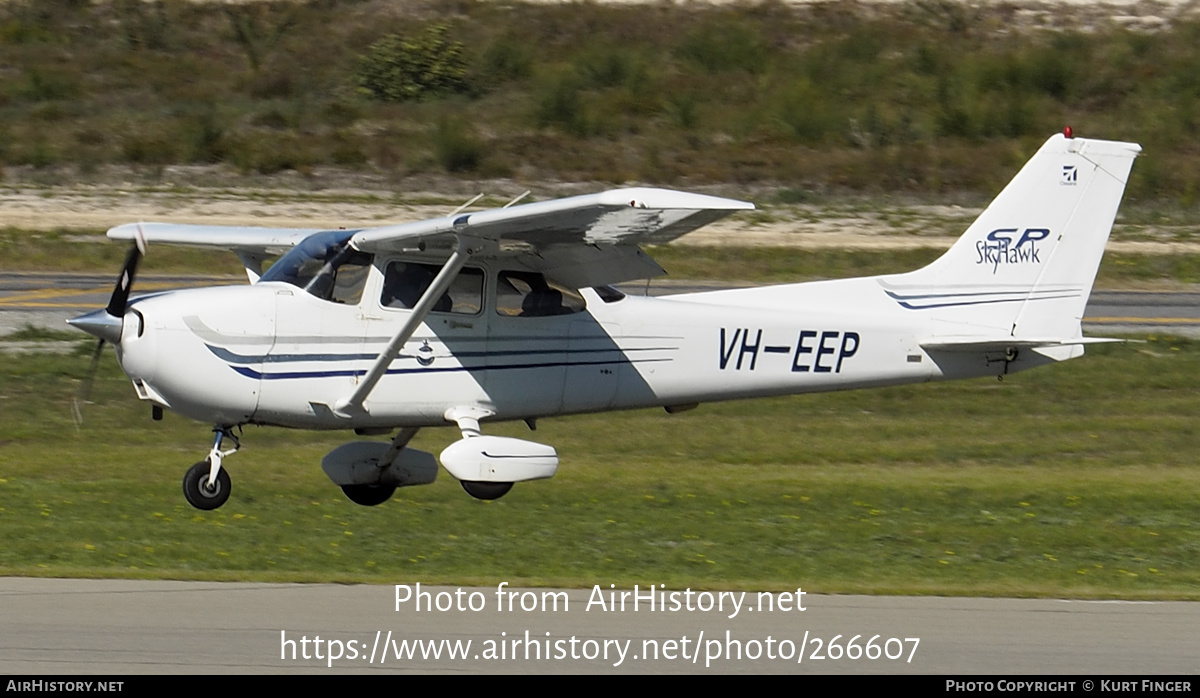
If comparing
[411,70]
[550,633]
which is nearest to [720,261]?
[411,70]

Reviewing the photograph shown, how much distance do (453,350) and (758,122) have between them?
29059mm

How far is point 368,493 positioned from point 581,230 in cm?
355

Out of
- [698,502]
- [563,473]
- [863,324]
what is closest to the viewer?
[863,324]

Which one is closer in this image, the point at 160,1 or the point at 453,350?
the point at 453,350

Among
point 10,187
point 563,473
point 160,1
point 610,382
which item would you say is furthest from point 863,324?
point 160,1

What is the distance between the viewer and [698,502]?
1473cm

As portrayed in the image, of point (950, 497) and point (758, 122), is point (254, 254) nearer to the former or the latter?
point (950, 497)

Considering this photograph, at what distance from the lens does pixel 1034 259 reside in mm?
13211

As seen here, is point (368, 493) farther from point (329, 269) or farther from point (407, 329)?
point (329, 269)

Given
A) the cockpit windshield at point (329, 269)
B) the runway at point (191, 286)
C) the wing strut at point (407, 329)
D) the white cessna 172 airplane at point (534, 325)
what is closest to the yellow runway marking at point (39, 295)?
the runway at point (191, 286)

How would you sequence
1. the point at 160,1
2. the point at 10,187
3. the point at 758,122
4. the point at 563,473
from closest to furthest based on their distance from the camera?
the point at 563,473 < the point at 10,187 < the point at 758,122 < the point at 160,1

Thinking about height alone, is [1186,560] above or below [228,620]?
below

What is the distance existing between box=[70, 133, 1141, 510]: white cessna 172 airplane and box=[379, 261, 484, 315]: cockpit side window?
15 mm

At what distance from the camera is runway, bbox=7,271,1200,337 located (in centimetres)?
2327
